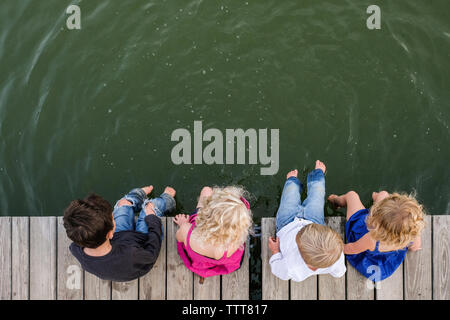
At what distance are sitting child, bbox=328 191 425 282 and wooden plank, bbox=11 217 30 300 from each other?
112 inches

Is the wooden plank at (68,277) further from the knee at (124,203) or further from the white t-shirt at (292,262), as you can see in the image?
the white t-shirt at (292,262)

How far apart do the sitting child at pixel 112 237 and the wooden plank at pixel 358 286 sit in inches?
66.4

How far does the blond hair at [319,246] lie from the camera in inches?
111

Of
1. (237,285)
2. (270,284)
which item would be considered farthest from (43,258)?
(270,284)

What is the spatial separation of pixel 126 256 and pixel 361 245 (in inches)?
72.6

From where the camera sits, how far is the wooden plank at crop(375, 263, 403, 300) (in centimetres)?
362

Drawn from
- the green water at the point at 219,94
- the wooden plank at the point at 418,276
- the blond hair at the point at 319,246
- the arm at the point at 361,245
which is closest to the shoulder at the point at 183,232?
the blond hair at the point at 319,246

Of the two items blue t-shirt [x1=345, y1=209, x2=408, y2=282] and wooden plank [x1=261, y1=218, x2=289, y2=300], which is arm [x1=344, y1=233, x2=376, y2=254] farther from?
wooden plank [x1=261, y1=218, x2=289, y2=300]

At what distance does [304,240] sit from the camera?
2877 millimetres

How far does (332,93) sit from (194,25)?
180cm

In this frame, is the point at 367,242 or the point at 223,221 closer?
the point at 223,221

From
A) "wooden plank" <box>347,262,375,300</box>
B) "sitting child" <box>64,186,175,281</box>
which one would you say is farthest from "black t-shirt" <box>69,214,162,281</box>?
"wooden plank" <box>347,262,375,300</box>

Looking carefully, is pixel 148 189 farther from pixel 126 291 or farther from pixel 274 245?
pixel 274 245

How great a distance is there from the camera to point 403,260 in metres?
3.62
